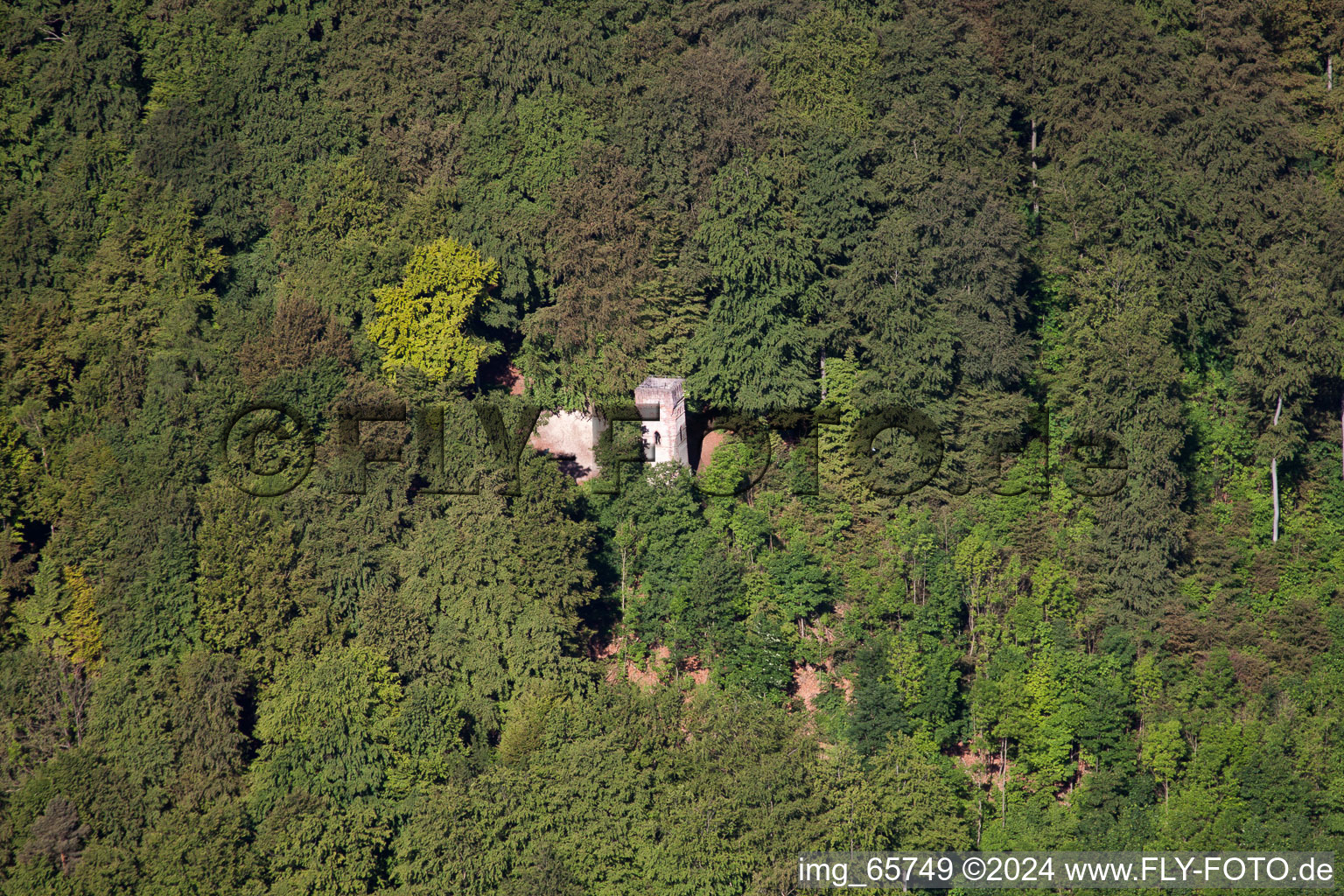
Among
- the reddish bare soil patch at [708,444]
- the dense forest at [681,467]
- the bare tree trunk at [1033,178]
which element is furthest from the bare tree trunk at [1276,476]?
the reddish bare soil patch at [708,444]

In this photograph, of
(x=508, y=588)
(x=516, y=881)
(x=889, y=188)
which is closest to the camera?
(x=516, y=881)

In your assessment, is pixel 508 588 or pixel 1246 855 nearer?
pixel 1246 855

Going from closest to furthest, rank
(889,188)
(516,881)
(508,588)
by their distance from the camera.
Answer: (516,881) < (508,588) < (889,188)

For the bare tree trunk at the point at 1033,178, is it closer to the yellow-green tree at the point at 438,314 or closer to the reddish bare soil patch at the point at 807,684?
the reddish bare soil patch at the point at 807,684

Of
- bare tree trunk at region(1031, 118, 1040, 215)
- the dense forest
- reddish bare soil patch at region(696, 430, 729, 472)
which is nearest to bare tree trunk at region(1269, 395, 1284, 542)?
the dense forest

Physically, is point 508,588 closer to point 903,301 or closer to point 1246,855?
point 903,301

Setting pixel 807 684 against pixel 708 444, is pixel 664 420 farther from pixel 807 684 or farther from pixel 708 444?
pixel 807 684

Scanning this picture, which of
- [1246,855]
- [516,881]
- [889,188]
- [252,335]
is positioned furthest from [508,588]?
[1246,855]

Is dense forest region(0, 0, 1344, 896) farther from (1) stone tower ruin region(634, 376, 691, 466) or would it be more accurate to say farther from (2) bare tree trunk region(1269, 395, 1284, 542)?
(1) stone tower ruin region(634, 376, 691, 466)
